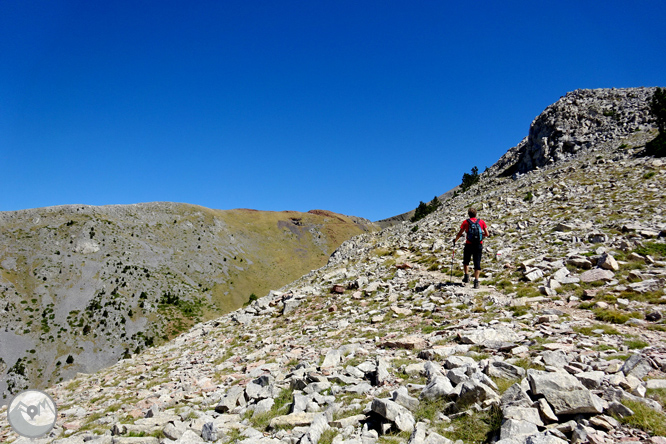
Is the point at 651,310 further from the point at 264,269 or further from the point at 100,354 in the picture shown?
the point at 264,269

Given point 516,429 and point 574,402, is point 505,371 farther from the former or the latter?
point 516,429

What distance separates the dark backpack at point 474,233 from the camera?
46.6 feet

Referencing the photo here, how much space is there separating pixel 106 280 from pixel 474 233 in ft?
435

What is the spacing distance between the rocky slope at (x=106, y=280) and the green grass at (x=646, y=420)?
109 metres

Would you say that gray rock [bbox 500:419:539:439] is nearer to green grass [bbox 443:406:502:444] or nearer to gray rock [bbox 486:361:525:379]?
green grass [bbox 443:406:502:444]

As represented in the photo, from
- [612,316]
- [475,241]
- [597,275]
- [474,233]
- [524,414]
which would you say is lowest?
[612,316]

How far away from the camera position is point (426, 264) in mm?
19766

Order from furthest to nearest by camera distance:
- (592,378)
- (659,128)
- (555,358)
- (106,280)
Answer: (106,280), (659,128), (555,358), (592,378)

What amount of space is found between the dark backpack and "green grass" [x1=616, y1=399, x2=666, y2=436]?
10.3 meters

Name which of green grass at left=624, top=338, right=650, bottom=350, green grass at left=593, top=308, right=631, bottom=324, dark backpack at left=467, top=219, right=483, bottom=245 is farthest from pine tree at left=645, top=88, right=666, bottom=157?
green grass at left=624, top=338, right=650, bottom=350

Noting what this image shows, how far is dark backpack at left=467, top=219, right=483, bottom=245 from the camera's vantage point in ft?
46.6

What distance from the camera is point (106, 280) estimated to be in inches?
4451

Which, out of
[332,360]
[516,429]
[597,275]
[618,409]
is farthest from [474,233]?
[516,429]

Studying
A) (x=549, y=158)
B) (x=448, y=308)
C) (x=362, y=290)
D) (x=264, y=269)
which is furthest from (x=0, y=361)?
(x=549, y=158)
